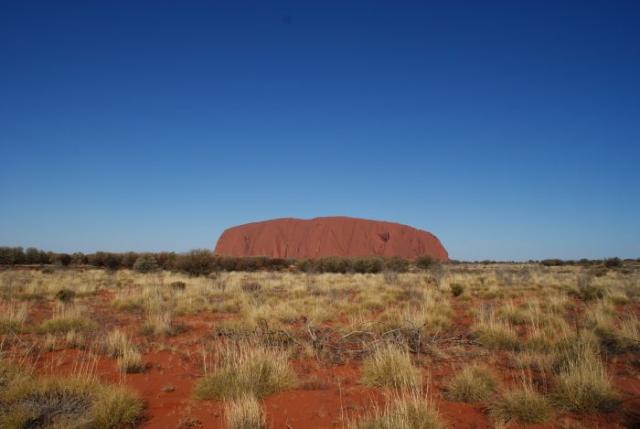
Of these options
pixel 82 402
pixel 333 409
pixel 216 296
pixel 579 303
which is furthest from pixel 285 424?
pixel 579 303

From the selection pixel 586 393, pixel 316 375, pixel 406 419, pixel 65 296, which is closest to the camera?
pixel 406 419

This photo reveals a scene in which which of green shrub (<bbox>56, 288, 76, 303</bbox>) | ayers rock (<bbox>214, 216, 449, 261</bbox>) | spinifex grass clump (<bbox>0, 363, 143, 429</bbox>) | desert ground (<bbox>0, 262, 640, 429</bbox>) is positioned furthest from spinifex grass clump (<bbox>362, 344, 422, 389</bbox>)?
ayers rock (<bbox>214, 216, 449, 261</bbox>)

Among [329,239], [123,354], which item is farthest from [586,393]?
[329,239]

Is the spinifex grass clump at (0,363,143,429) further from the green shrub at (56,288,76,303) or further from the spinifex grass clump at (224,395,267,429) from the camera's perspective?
the green shrub at (56,288,76,303)

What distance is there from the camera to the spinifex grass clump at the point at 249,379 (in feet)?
14.3

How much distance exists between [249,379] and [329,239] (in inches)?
3526

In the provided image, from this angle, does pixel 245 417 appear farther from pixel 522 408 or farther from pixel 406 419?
pixel 522 408

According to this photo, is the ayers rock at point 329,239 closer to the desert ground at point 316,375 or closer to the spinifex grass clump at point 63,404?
the desert ground at point 316,375

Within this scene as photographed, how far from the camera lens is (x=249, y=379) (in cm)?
454

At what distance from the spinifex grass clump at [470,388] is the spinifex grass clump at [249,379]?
189 centimetres

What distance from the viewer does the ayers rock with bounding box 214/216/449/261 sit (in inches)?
3642

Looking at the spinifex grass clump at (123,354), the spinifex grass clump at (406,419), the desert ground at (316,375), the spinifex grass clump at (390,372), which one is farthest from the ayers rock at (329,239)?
the spinifex grass clump at (406,419)

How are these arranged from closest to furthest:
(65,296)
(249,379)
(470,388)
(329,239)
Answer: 1. (470,388)
2. (249,379)
3. (65,296)
4. (329,239)

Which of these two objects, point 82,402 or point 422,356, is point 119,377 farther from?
point 422,356
